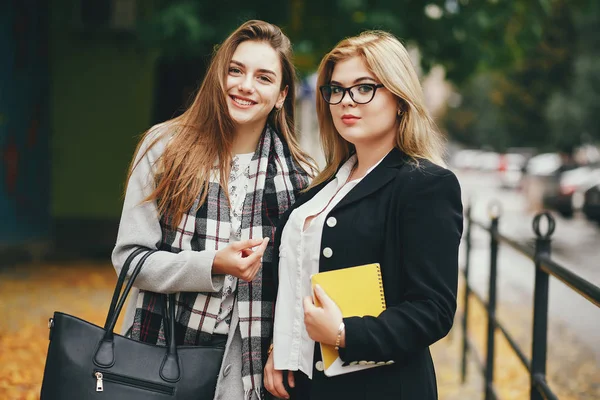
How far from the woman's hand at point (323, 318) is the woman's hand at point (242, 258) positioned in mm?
277

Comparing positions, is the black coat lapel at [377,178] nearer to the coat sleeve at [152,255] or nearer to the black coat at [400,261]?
the black coat at [400,261]

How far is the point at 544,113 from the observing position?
117ft

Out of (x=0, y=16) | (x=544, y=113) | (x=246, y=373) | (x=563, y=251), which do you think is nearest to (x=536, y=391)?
(x=246, y=373)

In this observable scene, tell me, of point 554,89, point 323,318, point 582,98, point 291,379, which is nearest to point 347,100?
point 323,318

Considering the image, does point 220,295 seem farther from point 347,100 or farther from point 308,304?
point 347,100

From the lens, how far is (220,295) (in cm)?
247

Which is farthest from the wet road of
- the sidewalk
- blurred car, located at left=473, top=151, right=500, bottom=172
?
blurred car, located at left=473, top=151, right=500, bottom=172

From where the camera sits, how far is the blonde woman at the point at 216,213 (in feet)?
7.95

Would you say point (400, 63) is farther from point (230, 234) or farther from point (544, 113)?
point (544, 113)

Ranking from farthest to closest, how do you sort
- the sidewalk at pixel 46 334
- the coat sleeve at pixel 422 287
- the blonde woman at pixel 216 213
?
the sidewalk at pixel 46 334, the blonde woman at pixel 216 213, the coat sleeve at pixel 422 287

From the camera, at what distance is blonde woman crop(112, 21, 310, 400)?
7.95ft

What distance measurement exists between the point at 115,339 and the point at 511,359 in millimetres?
5264

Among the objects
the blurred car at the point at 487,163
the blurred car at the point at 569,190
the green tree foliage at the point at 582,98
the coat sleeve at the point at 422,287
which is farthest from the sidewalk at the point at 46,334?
the blurred car at the point at 487,163

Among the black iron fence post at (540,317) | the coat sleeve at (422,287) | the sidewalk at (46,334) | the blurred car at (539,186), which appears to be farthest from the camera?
the blurred car at (539,186)
